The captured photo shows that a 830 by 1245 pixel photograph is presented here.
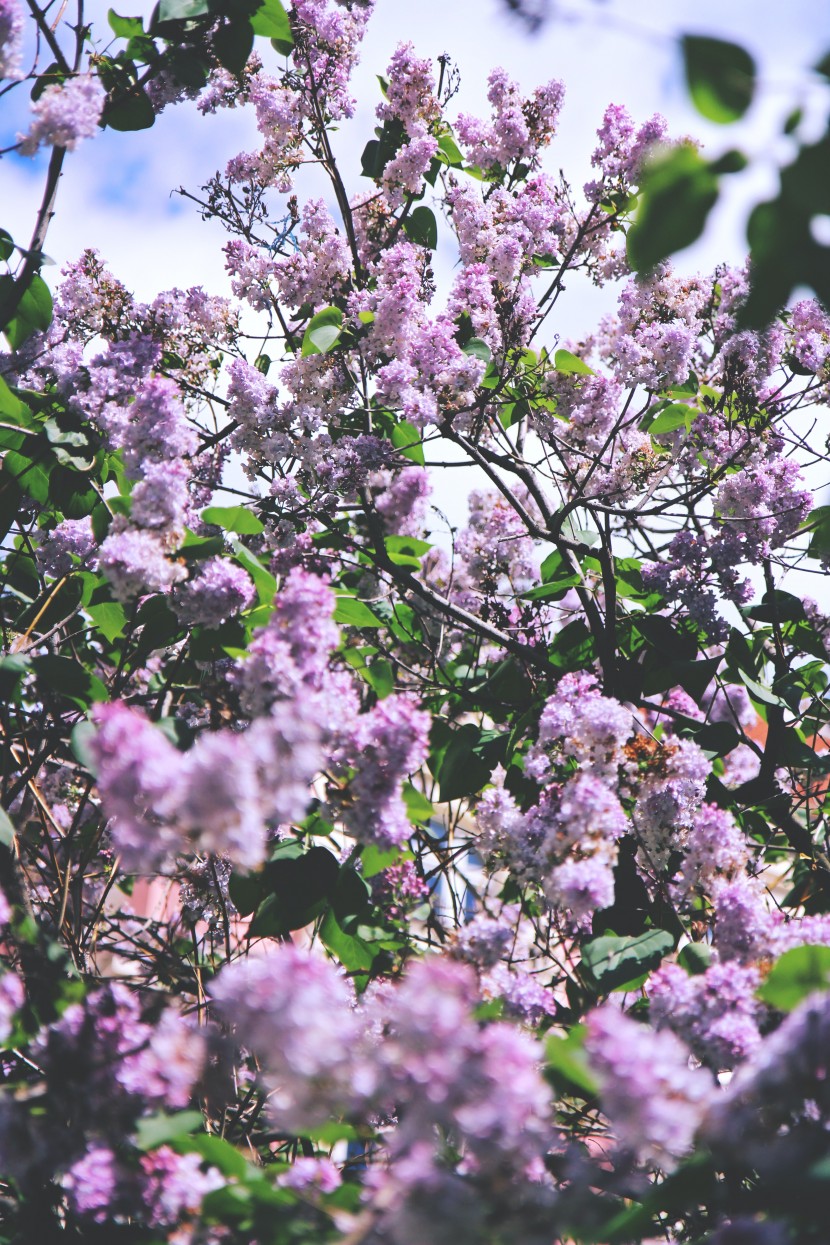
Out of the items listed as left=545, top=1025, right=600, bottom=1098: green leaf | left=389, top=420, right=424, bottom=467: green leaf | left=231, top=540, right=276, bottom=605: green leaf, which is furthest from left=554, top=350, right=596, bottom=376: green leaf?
left=545, top=1025, right=600, bottom=1098: green leaf

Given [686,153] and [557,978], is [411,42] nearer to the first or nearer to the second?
[686,153]

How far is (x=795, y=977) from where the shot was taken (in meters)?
1.69

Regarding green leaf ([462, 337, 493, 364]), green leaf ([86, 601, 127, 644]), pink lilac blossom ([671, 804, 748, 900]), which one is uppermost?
green leaf ([462, 337, 493, 364])

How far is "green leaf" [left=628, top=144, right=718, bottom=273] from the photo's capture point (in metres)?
1.38

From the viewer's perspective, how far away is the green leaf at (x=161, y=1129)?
1721 millimetres

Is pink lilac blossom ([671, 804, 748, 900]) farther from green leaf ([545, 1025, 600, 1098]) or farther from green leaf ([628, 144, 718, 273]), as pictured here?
green leaf ([628, 144, 718, 273])

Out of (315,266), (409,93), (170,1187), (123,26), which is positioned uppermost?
(409,93)

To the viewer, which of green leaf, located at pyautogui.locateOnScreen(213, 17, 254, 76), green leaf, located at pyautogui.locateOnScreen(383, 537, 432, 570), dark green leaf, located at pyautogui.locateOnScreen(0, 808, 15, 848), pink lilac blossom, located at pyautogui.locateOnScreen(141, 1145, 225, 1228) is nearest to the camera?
pink lilac blossom, located at pyautogui.locateOnScreen(141, 1145, 225, 1228)

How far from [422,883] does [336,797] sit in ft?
5.33

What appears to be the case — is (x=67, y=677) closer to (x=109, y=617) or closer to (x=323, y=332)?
(x=109, y=617)

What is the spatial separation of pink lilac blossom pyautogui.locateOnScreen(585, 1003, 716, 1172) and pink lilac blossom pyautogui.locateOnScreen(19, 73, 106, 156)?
2531mm

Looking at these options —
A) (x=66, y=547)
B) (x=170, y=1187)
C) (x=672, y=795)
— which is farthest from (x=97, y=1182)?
(x=66, y=547)

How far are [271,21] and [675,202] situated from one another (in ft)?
8.83

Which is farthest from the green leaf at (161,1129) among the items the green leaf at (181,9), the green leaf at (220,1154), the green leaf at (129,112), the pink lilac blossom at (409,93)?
the pink lilac blossom at (409,93)
